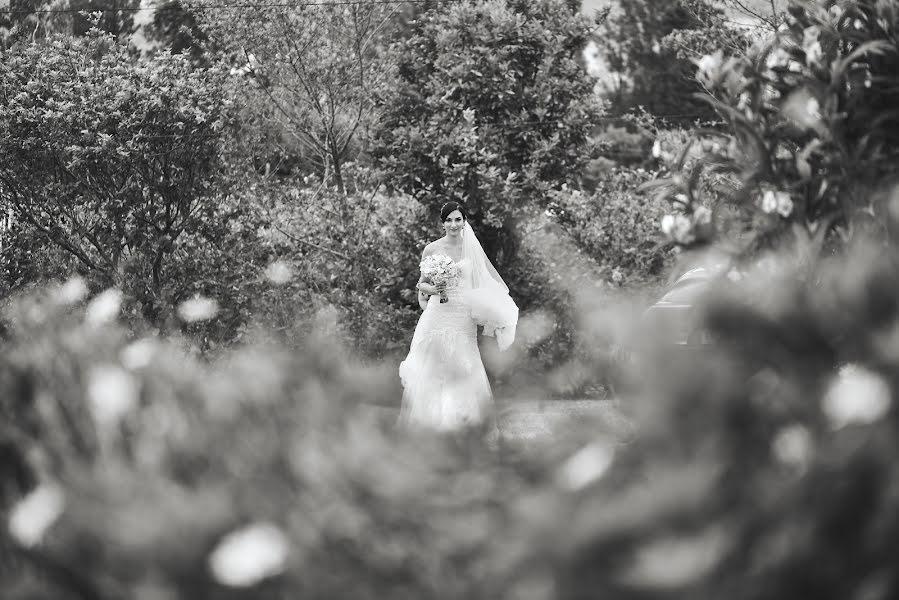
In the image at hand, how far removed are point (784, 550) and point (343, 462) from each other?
2.53 feet

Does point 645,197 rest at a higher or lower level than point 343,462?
higher

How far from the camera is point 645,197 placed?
12094mm

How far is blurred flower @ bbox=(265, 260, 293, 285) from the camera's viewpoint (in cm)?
957

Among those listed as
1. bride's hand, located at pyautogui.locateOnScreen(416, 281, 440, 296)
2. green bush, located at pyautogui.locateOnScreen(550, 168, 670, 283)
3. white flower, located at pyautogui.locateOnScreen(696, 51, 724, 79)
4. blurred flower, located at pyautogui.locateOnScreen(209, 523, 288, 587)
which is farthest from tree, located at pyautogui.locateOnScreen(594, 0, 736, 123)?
blurred flower, located at pyautogui.locateOnScreen(209, 523, 288, 587)

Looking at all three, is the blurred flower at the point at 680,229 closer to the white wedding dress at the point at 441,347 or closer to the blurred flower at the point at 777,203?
the blurred flower at the point at 777,203

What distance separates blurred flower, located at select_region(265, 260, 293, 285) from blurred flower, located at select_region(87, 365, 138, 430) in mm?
7264

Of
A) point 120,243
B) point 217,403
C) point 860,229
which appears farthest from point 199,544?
point 120,243

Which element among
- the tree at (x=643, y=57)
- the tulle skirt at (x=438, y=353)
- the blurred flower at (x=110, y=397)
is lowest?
the blurred flower at (x=110, y=397)

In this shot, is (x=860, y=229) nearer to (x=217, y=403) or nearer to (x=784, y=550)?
(x=784, y=550)

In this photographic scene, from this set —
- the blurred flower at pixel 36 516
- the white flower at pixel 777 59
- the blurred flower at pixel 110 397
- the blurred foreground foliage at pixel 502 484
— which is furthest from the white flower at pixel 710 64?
the blurred flower at pixel 36 516

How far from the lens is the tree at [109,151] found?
29.9 feet

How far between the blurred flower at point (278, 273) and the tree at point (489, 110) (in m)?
1.75

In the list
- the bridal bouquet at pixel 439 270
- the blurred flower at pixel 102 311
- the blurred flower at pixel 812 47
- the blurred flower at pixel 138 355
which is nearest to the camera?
the blurred flower at pixel 138 355

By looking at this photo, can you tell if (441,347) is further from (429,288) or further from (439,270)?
(439,270)
